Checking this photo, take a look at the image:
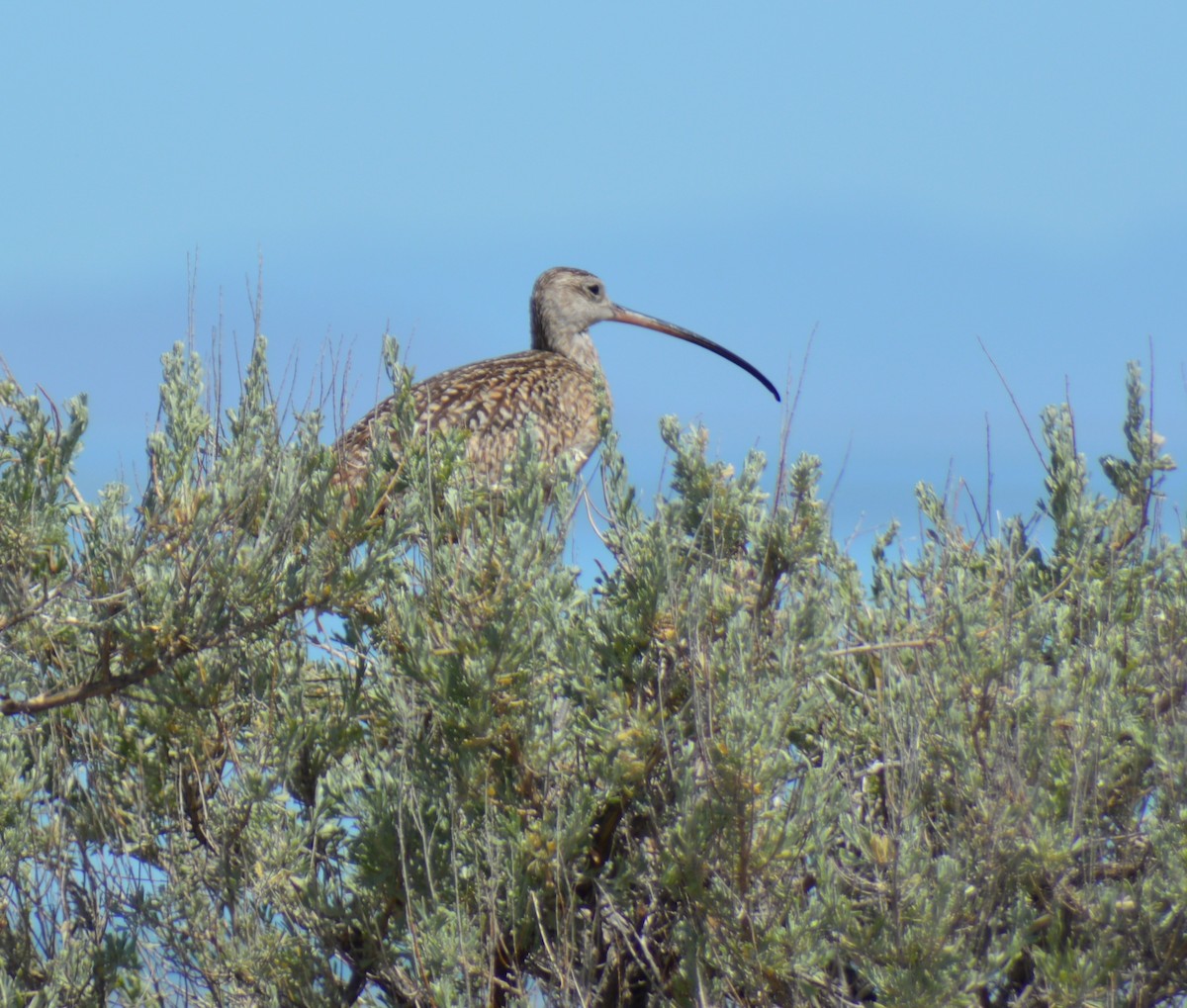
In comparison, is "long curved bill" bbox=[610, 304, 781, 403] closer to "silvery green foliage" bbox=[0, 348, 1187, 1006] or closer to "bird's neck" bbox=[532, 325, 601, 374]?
"bird's neck" bbox=[532, 325, 601, 374]

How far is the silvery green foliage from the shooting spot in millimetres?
3760

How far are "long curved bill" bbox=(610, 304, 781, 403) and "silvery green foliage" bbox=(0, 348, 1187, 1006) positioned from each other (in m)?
5.63

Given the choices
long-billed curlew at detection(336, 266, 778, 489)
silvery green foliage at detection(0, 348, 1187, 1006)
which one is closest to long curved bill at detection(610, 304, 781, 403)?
long-billed curlew at detection(336, 266, 778, 489)

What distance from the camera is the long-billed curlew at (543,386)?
744cm

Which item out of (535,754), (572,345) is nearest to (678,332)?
(572,345)

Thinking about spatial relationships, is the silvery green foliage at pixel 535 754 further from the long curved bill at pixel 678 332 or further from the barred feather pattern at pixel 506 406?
the long curved bill at pixel 678 332

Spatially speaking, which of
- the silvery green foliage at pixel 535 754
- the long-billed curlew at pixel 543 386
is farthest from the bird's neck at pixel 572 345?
the silvery green foliage at pixel 535 754

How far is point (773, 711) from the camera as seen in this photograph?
360cm

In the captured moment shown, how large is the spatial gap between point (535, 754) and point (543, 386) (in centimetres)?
465

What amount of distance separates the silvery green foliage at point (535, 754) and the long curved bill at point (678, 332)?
18.5 feet

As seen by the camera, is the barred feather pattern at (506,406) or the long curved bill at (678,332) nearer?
the barred feather pattern at (506,406)

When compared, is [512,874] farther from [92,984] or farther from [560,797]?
[92,984]

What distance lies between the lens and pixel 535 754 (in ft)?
12.9

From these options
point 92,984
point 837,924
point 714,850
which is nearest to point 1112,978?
point 837,924
